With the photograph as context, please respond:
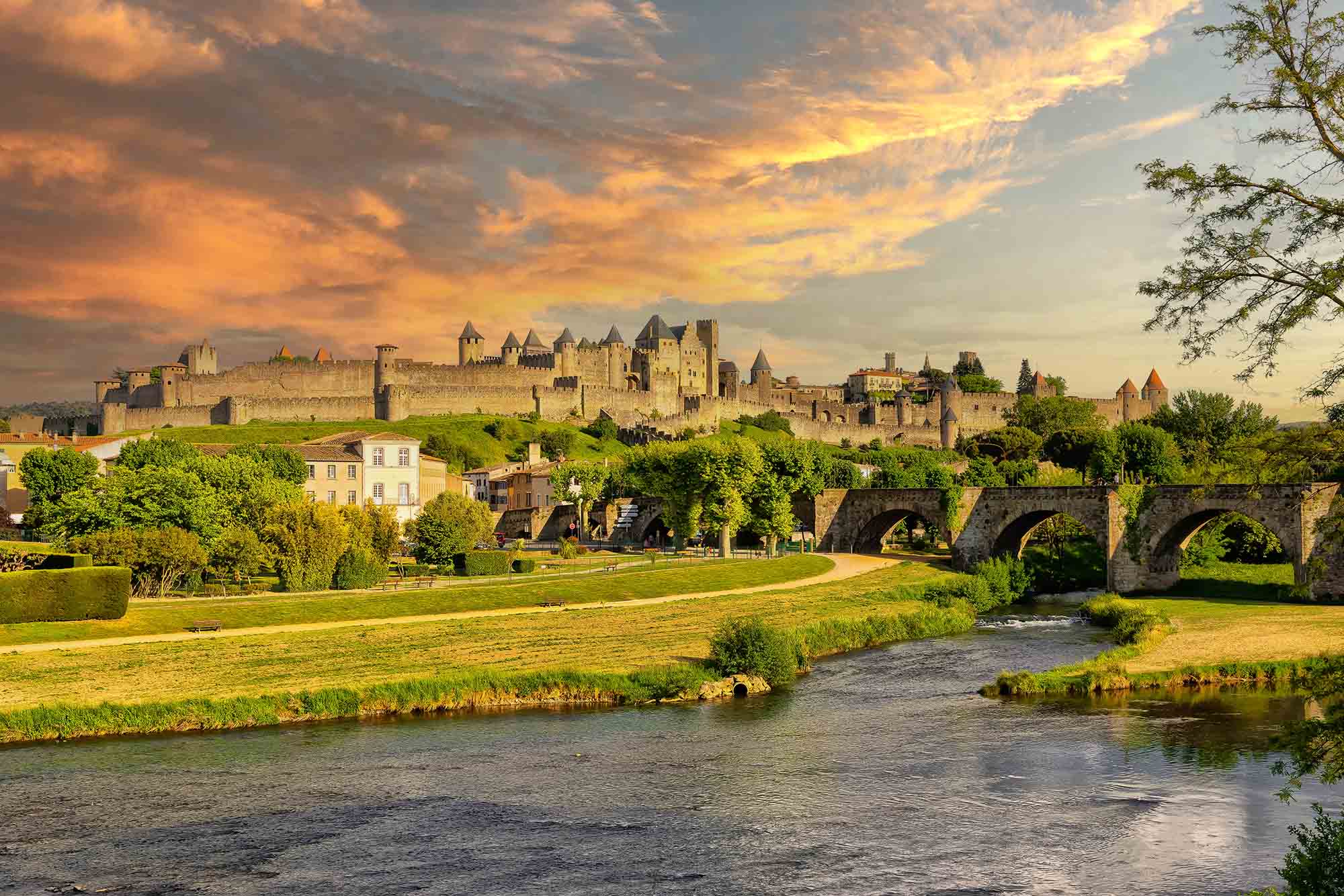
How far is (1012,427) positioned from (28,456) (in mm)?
95614

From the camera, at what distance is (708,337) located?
17488 centimetres

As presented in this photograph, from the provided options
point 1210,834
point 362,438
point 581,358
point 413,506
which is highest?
point 581,358

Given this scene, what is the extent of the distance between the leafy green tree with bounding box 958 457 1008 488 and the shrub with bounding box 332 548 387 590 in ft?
167

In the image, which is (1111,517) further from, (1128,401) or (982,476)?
(1128,401)

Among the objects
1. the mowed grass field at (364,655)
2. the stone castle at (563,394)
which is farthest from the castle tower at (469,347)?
the mowed grass field at (364,655)

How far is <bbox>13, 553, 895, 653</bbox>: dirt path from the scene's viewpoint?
31.9 metres

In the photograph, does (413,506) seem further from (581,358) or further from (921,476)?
(581,358)

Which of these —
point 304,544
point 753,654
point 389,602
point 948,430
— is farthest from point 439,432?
point 753,654

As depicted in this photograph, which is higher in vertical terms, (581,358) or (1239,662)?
(581,358)

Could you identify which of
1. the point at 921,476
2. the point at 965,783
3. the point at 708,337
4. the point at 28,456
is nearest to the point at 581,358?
the point at 708,337

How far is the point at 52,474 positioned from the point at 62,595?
39663 mm

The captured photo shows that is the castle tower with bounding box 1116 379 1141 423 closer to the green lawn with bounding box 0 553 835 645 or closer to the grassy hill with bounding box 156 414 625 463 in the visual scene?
the grassy hill with bounding box 156 414 625 463

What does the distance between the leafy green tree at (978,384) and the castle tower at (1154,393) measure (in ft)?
73.1

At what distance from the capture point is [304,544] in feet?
148
